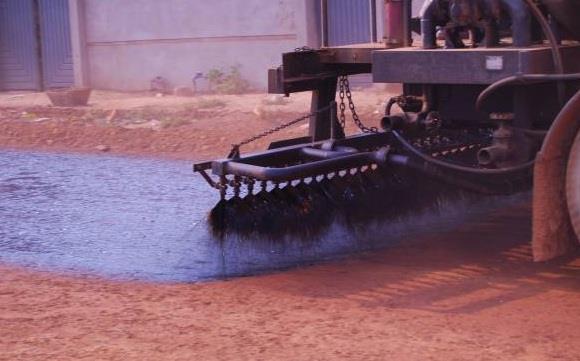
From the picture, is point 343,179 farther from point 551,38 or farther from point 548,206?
point 551,38

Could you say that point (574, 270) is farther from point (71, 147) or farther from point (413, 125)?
point (71, 147)

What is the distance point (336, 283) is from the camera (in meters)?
6.21

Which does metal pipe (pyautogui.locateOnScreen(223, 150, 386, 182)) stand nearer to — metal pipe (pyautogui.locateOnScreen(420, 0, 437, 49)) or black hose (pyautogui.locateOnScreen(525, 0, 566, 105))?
metal pipe (pyautogui.locateOnScreen(420, 0, 437, 49))

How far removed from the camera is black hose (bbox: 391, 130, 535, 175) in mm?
5906

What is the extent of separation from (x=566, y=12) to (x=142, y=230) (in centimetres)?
366

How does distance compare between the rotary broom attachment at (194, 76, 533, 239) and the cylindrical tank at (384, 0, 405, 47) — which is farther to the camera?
the cylindrical tank at (384, 0, 405, 47)

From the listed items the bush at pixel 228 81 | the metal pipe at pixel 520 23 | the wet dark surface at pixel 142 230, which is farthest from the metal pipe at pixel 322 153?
the bush at pixel 228 81

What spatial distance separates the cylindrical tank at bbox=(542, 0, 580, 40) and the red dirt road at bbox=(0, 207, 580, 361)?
144 centimetres

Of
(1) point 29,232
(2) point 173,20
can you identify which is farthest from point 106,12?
(1) point 29,232

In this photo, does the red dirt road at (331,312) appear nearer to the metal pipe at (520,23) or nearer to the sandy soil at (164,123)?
the metal pipe at (520,23)

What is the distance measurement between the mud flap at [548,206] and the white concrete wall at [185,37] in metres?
11.8

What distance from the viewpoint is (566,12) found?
5.84 metres

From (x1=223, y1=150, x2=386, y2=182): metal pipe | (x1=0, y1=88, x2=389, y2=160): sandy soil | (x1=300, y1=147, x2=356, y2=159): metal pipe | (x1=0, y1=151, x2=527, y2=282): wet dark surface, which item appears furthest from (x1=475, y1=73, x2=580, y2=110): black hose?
(x1=0, y1=88, x2=389, y2=160): sandy soil

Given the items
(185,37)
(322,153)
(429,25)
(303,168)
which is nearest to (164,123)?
(185,37)
